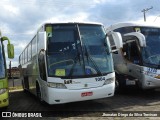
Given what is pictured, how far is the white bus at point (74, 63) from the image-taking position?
1053cm

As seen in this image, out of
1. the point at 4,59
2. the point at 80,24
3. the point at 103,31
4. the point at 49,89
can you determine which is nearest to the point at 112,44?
the point at 103,31

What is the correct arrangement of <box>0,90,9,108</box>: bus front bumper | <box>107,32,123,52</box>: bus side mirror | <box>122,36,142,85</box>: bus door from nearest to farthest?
1. <box>0,90,9,108</box>: bus front bumper
2. <box>107,32,123,52</box>: bus side mirror
3. <box>122,36,142,85</box>: bus door

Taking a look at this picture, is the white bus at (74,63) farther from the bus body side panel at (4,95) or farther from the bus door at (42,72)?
the bus body side panel at (4,95)

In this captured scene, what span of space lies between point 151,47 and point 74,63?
4.64 m

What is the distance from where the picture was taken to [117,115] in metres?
10.2

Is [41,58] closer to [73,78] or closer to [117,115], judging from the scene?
[73,78]

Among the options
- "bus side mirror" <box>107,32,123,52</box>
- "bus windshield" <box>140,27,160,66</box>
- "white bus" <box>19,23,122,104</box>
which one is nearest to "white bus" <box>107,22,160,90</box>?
"bus windshield" <box>140,27,160,66</box>

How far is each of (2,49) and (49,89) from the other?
2248 millimetres

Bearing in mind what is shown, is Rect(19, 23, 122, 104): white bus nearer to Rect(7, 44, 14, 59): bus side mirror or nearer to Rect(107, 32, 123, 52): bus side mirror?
Rect(107, 32, 123, 52): bus side mirror

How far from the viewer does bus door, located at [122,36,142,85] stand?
1401 cm

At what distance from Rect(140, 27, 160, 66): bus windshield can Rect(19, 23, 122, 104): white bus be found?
108 inches

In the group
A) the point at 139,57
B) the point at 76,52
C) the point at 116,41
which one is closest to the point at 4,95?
the point at 76,52

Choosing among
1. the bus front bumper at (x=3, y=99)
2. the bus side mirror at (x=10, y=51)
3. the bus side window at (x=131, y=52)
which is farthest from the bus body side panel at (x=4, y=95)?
the bus side window at (x=131, y=52)

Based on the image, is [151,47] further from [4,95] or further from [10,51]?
[4,95]
